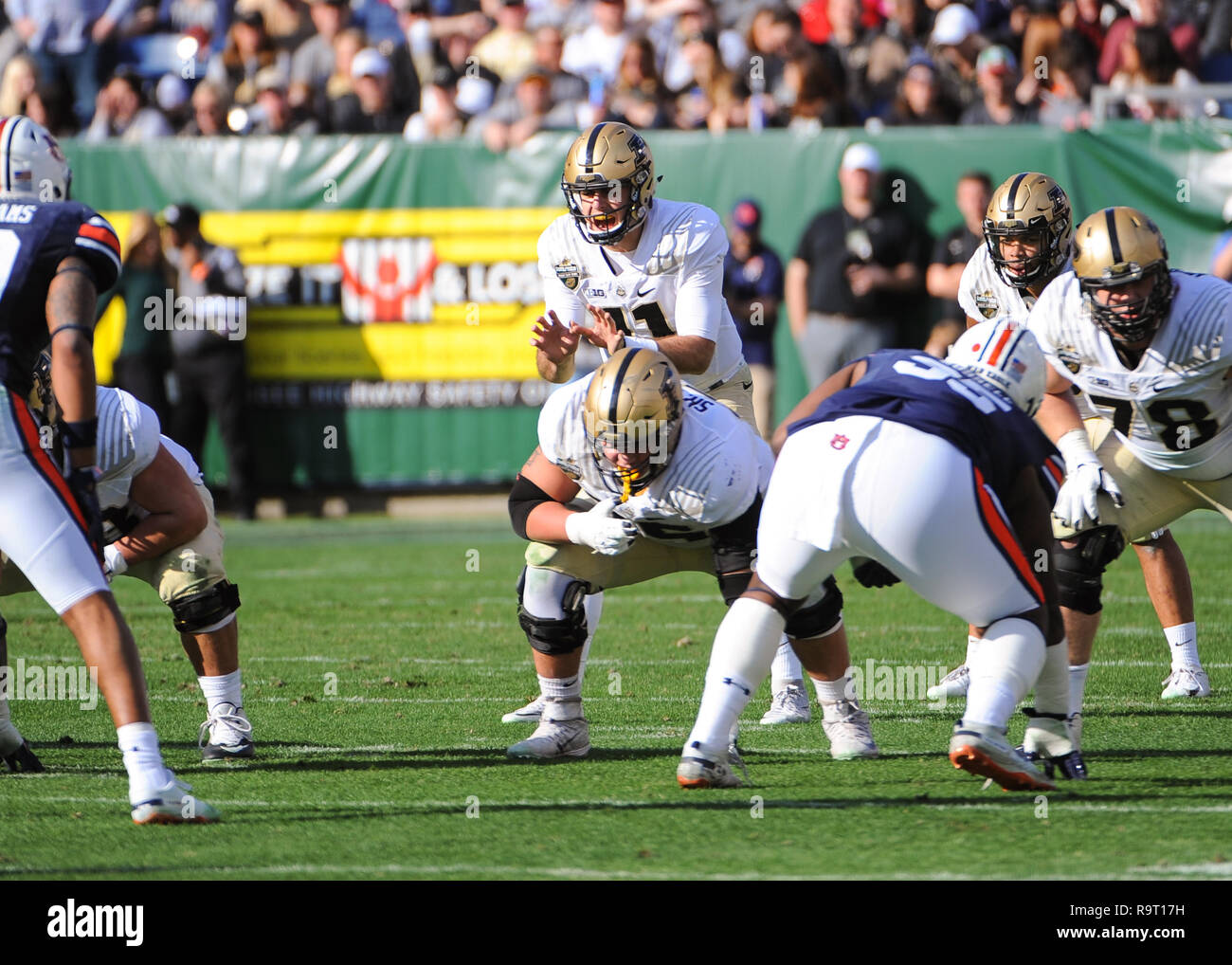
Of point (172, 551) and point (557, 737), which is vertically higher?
point (172, 551)

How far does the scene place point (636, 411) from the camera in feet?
15.4

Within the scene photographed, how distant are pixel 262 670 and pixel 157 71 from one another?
942 centimetres

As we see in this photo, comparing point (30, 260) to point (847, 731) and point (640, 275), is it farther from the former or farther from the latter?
point (847, 731)

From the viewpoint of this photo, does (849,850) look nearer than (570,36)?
Yes

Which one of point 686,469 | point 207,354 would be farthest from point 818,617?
point 207,354

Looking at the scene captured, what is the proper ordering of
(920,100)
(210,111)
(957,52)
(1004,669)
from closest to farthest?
(1004,669)
(920,100)
(957,52)
(210,111)

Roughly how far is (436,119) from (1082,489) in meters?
8.97

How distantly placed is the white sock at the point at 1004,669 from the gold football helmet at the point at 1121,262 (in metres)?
1.29

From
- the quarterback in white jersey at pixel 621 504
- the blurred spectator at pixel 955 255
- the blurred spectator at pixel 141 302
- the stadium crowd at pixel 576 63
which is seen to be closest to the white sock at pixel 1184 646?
the quarterback in white jersey at pixel 621 504

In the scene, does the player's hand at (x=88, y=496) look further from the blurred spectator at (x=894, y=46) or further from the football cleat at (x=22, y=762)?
the blurred spectator at (x=894, y=46)

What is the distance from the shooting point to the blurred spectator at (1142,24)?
1203cm

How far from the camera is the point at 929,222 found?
12102mm

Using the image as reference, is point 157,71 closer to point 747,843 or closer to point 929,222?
point 929,222

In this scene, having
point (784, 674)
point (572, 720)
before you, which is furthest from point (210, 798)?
point (784, 674)
